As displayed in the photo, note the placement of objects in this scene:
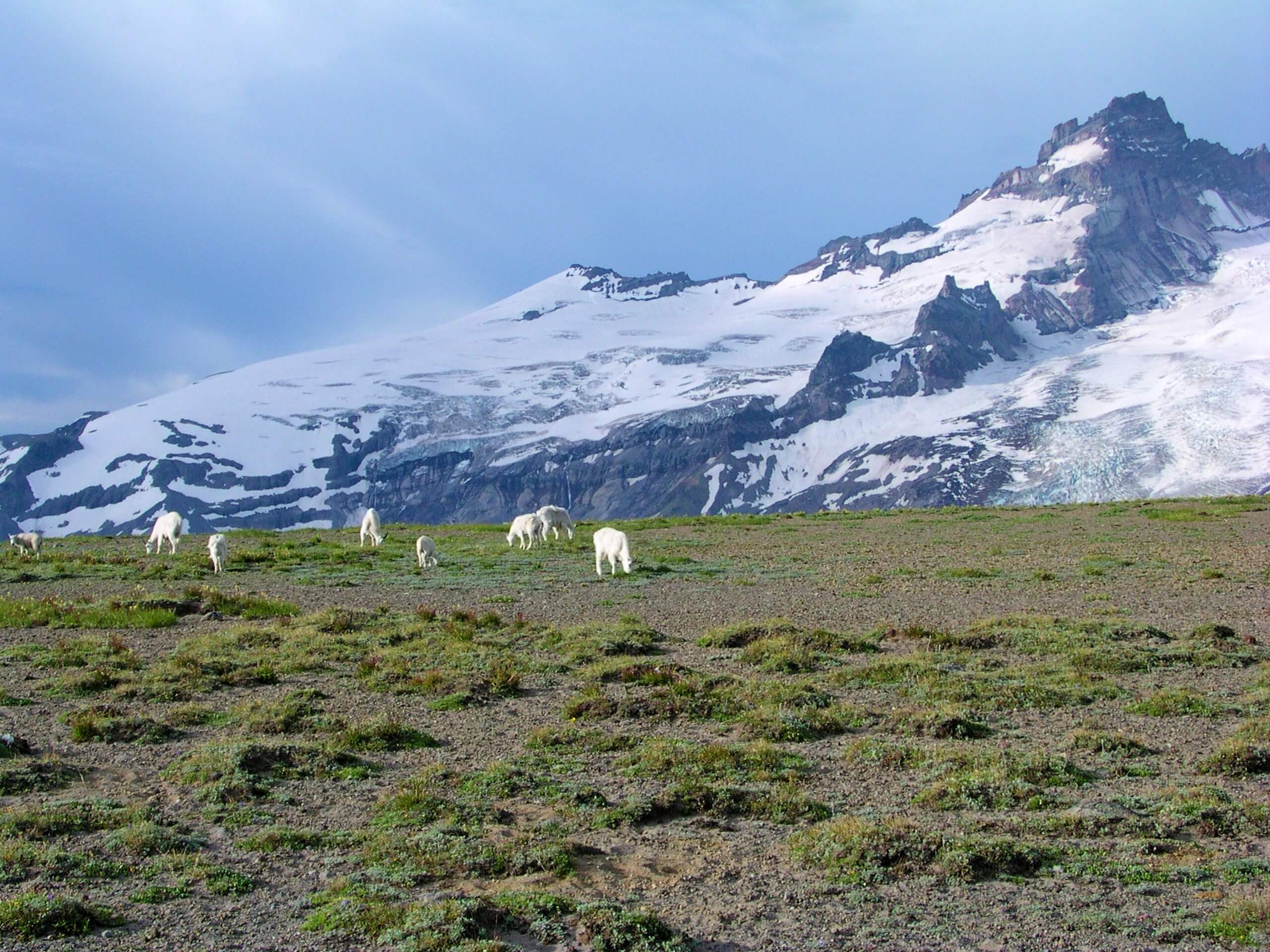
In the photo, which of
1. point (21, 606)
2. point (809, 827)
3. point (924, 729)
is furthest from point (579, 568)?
point (809, 827)

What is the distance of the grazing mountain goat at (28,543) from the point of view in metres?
40.4

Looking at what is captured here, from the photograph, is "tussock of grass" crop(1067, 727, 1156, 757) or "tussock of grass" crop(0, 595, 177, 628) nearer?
"tussock of grass" crop(1067, 727, 1156, 757)

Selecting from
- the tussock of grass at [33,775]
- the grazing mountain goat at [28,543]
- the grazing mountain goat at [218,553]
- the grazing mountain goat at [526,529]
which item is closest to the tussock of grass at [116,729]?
the tussock of grass at [33,775]

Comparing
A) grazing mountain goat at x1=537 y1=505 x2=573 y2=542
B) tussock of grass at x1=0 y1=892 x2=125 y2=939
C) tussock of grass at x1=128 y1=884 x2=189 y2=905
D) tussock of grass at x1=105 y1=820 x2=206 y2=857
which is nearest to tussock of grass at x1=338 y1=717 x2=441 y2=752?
tussock of grass at x1=105 y1=820 x2=206 y2=857

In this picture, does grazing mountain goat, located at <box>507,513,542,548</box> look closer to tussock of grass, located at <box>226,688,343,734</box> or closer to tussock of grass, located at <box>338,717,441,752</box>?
tussock of grass, located at <box>226,688,343,734</box>

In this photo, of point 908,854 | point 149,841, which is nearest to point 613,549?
point 149,841

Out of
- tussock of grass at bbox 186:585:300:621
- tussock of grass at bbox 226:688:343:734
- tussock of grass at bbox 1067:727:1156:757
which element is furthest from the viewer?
tussock of grass at bbox 186:585:300:621

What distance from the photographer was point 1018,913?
25.4 feet

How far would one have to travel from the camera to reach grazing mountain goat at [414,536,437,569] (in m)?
36.5

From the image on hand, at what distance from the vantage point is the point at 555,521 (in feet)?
158

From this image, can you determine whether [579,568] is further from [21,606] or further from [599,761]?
[599,761]

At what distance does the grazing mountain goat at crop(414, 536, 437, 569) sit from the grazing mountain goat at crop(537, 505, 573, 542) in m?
8.79

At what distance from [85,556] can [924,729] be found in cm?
3426

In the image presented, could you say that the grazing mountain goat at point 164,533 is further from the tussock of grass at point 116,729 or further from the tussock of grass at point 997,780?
the tussock of grass at point 997,780
